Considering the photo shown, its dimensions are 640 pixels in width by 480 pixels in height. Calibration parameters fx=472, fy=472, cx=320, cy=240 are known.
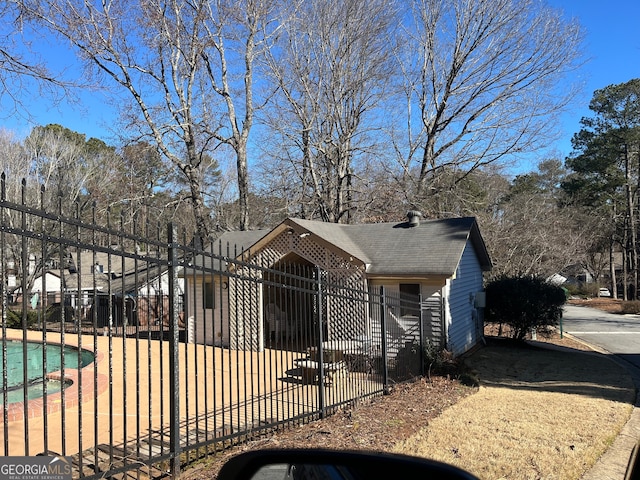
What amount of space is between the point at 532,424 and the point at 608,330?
19729 millimetres

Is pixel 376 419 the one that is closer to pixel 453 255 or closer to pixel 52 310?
pixel 453 255

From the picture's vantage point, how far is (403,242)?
16266mm

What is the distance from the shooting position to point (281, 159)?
2717 cm

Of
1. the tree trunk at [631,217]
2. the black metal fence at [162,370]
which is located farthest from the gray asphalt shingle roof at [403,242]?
the tree trunk at [631,217]

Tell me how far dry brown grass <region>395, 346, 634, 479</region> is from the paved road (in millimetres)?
4871

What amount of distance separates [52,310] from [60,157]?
8303 millimetres

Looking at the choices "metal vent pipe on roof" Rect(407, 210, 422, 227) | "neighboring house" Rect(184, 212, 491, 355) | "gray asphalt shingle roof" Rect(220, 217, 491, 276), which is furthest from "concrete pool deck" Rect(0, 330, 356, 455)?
"metal vent pipe on roof" Rect(407, 210, 422, 227)

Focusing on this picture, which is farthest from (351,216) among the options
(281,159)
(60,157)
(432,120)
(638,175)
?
(638,175)

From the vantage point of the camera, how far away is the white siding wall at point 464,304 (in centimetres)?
1460

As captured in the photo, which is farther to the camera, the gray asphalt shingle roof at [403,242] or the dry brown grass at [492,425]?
the gray asphalt shingle roof at [403,242]

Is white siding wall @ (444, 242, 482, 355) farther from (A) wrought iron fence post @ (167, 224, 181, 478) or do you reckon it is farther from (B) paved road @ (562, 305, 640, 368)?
(A) wrought iron fence post @ (167, 224, 181, 478)

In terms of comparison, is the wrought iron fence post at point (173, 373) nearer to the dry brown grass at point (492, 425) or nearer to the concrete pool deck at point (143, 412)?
the concrete pool deck at point (143, 412)
